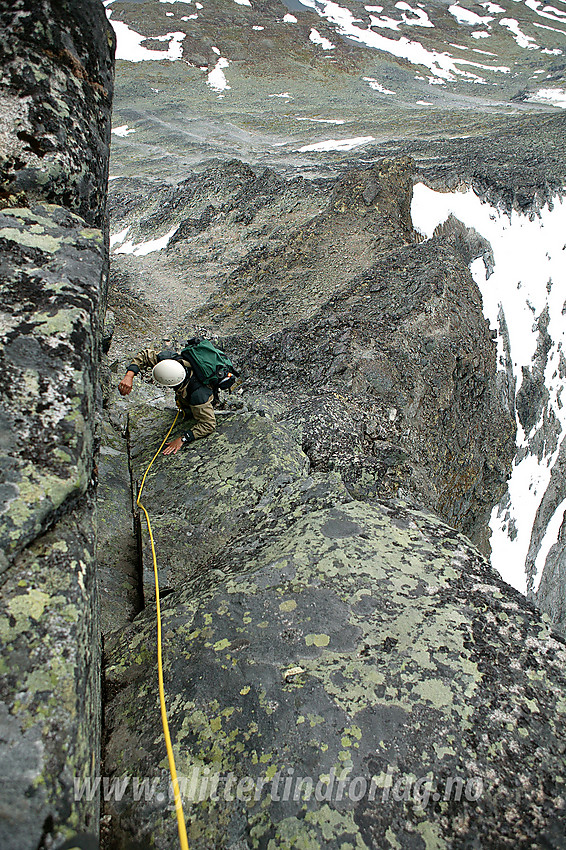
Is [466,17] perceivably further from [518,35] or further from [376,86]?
[376,86]

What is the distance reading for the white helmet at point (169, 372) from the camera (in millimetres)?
6535

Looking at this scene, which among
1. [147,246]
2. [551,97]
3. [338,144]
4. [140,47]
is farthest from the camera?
[140,47]

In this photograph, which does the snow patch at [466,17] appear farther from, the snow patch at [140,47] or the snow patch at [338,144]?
the snow patch at [338,144]

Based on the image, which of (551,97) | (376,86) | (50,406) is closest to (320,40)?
(376,86)

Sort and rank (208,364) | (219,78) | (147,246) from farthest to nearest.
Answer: (219,78), (147,246), (208,364)

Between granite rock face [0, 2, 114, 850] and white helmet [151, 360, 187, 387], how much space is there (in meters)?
1.92

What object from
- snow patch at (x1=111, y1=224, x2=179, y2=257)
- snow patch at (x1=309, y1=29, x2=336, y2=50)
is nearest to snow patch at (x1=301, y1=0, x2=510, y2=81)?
snow patch at (x1=309, y1=29, x2=336, y2=50)

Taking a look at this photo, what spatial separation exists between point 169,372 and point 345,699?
15.2ft

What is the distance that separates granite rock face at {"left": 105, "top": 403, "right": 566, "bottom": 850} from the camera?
117 inches

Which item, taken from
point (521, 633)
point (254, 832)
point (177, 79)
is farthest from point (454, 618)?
point (177, 79)

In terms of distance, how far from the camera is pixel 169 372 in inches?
258

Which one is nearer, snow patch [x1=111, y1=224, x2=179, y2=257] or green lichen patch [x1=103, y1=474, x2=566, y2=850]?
green lichen patch [x1=103, y1=474, x2=566, y2=850]

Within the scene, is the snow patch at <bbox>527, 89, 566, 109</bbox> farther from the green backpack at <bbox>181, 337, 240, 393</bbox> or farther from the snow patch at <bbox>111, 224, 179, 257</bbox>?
the green backpack at <bbox>181, 337, 240, 393</bbox>

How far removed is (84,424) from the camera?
143 inches
